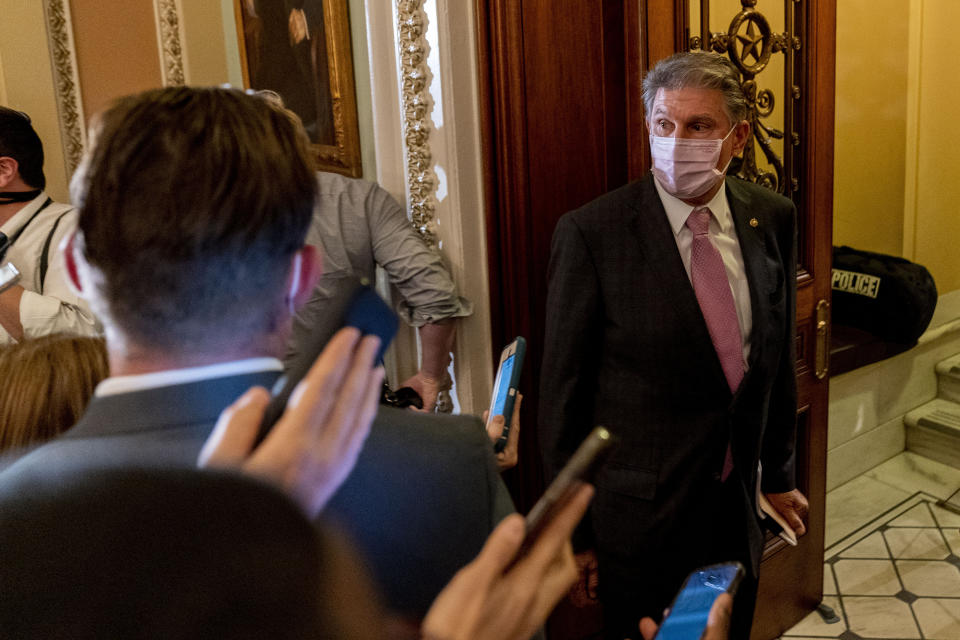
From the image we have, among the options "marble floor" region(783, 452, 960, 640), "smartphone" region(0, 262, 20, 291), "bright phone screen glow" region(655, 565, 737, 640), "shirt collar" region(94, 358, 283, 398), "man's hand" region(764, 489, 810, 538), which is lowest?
"marble floor" region(783, 452, 960, 640)

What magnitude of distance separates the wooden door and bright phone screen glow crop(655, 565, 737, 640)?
1.36 m

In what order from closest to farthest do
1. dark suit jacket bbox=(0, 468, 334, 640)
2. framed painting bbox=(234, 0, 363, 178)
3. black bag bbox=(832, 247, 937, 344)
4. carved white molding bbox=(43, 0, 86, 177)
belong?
dark suit jacket bbox=(0, 468, 334, 640), framed painting bbox=(234, 0, 363, 178), carved white molding bbox=(43, 0, 86, 177), black bag bbox=(832, 247, 937, 344)

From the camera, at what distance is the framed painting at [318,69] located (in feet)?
7.84

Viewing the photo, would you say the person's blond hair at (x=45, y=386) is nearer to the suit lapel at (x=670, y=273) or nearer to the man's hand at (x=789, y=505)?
the suit lapel at (x=670, y=273)

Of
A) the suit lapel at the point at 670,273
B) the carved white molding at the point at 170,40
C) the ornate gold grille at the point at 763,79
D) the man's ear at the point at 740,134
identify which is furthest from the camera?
the carved white molding at the point at 170,40

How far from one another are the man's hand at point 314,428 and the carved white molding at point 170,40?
3.10 metres

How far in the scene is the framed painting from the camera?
2.39 metres

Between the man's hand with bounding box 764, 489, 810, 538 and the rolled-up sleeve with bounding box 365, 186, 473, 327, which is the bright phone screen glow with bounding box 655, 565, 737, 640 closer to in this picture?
the man's hand with bounding box 764, 489, 810, 538

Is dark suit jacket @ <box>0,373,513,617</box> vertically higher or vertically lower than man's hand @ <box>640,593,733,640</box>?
higher

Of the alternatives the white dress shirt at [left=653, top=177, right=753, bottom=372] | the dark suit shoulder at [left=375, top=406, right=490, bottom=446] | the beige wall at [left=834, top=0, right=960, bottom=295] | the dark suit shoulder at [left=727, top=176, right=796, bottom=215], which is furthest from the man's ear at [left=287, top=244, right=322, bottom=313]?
the beige wall at [left=834, top=0, right=960, bottom=295]

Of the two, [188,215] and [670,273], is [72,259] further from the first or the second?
[670,273]

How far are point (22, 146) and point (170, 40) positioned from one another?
139 centimetres

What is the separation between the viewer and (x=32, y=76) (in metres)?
2.80

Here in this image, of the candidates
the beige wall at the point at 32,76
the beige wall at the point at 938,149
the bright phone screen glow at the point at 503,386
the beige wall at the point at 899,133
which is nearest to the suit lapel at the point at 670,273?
the bright phone screen glow at the point at 503,386
